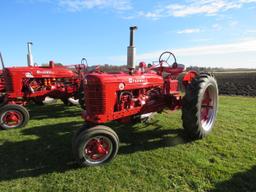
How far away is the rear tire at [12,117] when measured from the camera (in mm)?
6062

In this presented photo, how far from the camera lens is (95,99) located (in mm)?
4180

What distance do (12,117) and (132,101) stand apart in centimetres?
333

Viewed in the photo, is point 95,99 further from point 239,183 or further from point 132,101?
point 239,183


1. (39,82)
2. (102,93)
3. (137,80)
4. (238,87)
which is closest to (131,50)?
(137,80)

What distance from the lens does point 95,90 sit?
163 inches

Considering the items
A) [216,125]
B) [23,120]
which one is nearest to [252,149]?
[216,125]

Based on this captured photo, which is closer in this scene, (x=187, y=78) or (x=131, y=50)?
(x=131, y=50)

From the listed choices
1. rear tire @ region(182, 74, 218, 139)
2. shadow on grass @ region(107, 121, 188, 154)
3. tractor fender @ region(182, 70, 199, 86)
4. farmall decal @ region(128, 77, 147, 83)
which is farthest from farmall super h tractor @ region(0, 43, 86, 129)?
rear tire @ region(182, 74, 218, 139)

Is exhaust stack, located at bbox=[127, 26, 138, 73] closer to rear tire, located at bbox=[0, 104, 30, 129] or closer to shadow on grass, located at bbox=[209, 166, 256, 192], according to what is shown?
shadow on grass, located at bbox=[209, 166, 256, 192]

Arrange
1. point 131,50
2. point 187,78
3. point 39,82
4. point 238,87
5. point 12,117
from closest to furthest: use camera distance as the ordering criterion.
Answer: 1. point 131,50
2. point 187,78
3. point 12,117
4. point 39,82
5. point 238,87

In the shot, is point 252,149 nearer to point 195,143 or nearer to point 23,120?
point 195,143

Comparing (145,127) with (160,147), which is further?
(145,127)

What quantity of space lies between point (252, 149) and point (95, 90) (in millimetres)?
3135

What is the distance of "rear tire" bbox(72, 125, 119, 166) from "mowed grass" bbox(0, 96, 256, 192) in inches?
5.9
